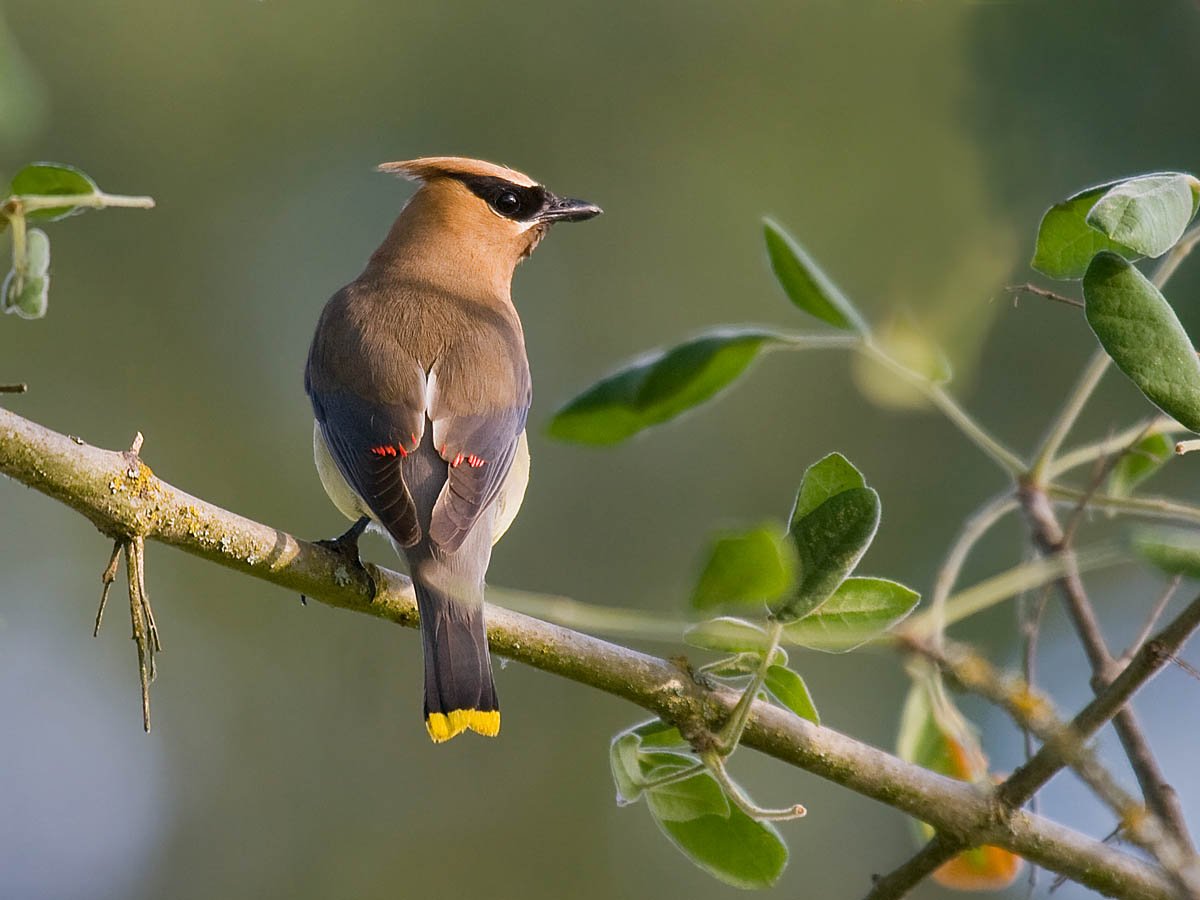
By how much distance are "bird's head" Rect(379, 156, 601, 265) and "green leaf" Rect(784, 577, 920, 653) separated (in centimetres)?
281

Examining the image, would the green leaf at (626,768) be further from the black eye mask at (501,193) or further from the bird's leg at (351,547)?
the black eye mask at (501,193)

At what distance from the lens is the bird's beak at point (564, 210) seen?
4.83m

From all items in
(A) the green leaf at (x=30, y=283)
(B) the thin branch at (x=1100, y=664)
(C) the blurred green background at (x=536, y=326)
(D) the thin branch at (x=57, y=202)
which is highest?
(D) the thin branch at (x=57, y=202)

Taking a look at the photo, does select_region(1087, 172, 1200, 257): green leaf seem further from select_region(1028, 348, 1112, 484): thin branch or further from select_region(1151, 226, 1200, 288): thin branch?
select_region(1028, 348, 1112, 484): thin branch

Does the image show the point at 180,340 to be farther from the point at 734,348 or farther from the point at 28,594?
the point at 734,348

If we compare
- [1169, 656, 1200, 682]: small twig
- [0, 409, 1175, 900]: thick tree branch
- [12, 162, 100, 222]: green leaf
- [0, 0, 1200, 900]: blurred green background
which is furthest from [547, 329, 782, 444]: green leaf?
[0, 0, 1200, 900]: blurred green background

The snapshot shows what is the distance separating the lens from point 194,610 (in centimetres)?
880

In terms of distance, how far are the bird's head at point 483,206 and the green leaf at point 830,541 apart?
9.40ft

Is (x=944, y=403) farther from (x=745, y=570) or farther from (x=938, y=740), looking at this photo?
(x=745, y=570)

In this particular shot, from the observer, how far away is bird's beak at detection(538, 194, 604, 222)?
15.9ft

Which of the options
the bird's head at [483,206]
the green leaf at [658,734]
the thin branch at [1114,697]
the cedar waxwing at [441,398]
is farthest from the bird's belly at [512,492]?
the thin branch at [1114,697]

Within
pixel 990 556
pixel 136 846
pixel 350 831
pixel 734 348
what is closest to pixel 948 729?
pixel 734 348

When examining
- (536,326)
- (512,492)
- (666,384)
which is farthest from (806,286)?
(536,326)

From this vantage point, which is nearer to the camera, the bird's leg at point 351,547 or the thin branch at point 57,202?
the thin branch at point 57,202
